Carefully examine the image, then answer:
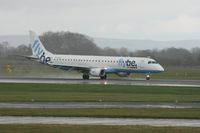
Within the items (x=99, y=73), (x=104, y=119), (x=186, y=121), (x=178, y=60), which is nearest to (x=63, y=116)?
(x=104, y=119)

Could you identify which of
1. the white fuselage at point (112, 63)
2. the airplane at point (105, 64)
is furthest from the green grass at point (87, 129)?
the white fuselage at point (112, 63)

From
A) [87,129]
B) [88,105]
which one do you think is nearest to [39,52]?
[88,105]

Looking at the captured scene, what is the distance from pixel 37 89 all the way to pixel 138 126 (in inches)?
1016

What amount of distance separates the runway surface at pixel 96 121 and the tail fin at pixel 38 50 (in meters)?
50.8

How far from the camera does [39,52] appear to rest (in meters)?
77.1

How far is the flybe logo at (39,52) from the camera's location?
74.4 m

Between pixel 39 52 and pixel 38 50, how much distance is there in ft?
2.19

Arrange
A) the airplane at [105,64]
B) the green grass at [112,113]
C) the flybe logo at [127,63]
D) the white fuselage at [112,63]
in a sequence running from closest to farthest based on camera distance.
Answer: the green grass at [112,113] → the airplane at [105,64] → the flybe logo at [127,63] → the white fuselage at [112,63]

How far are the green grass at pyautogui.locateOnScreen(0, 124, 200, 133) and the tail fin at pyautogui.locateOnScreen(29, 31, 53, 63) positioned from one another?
5411 centimetres

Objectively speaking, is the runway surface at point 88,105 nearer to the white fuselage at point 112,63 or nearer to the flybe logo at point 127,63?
the flybe logo at point 127,63

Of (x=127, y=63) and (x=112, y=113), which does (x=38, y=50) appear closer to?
(x=127, y=63)

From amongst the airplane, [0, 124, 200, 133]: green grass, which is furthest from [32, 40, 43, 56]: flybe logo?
[0, 124, 200, 133]: green grass

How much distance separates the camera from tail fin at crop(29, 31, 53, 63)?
7500 cm

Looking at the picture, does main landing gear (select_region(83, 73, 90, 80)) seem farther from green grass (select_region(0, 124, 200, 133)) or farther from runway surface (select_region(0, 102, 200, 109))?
green grass (select_region(0, 124, 200, 133))
